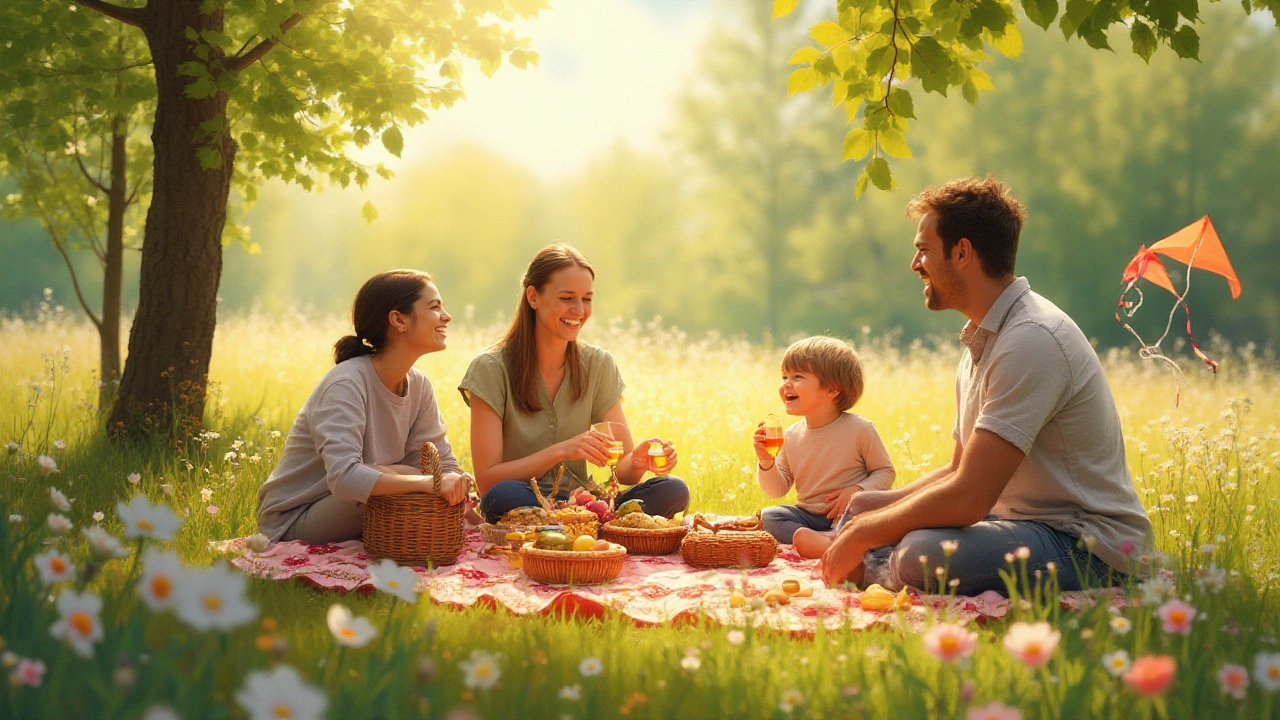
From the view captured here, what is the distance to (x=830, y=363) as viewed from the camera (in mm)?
5367

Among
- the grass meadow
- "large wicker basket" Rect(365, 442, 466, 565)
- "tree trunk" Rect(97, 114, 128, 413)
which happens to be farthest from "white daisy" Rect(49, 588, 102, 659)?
"tree trunk" Rect(97, 114, 128, 413)

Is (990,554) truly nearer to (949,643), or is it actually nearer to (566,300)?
(949,643)

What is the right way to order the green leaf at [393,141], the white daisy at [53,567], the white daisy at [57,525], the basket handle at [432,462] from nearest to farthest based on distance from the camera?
the white daisy at [53,567], the white daisy at [57,525], the basket handle at [432,462], the green leaf at [393,141]

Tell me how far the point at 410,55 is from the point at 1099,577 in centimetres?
636

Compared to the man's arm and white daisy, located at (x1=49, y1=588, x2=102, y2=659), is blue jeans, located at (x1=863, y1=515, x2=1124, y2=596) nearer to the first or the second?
the man's arm

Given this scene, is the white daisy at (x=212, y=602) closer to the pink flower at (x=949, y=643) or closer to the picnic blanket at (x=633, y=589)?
the pink flower at (x=949, y=643)

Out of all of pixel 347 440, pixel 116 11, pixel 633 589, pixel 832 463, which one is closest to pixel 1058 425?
pixel 832 463

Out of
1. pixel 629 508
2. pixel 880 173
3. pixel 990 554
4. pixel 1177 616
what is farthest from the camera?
pixel 629 508

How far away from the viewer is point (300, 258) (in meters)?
44.6

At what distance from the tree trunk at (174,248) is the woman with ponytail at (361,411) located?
2.51 meters

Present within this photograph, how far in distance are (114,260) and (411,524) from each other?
637 centimetres

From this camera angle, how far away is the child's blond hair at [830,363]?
538 cm

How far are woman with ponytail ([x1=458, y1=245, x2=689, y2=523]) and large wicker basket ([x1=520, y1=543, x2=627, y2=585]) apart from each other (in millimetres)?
904

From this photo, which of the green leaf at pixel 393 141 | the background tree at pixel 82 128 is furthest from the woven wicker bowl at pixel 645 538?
the background tree at pixel 82 128
